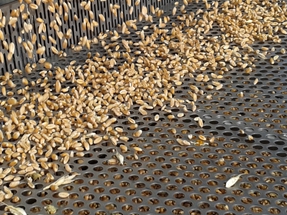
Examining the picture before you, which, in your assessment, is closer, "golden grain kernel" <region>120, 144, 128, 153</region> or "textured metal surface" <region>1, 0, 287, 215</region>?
"textured metal surface" <region>1, 0, 287, 215</region>

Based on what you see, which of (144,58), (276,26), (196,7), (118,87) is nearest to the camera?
(118,87)

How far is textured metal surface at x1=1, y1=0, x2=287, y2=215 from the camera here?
895 mm

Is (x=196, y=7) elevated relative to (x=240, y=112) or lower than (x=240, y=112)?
elevated

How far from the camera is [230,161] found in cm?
Result: 100

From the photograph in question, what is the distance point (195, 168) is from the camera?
98cm

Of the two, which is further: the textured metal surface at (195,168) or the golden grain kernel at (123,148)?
the golden grain kernel at (123,148)

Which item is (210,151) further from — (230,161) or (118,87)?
(118,87)

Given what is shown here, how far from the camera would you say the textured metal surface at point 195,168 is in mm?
895

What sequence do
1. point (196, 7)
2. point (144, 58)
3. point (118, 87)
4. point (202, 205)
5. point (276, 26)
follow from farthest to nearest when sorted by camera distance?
point (196, 7) → point (276, 26) → point (144, 58) → point (118, 87) → point (202, 205)

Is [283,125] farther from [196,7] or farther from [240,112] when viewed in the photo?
[196,7]

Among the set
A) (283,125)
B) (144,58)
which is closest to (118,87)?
(144,58)

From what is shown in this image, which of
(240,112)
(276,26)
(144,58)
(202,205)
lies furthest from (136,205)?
(276,26)

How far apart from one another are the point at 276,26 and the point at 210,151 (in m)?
0.69

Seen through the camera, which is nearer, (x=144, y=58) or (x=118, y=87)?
(x=118, y=87)
